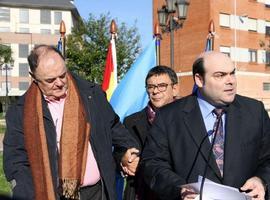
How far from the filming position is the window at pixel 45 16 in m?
84.3

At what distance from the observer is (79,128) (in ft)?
11.1

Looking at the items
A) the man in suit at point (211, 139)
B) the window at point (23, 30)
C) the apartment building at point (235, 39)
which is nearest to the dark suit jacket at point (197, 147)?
the man in suit at point (211, 139)

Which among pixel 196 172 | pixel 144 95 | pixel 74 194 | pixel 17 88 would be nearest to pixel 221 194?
pixel 196 172

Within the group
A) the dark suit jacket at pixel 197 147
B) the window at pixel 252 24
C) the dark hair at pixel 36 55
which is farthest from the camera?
the window at pixel 252 24

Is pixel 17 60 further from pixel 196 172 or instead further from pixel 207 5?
pixel 196 172

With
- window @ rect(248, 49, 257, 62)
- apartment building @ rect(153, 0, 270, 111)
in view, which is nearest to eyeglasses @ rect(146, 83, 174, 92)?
apartment building @ rect(153, 0, 270, 111)

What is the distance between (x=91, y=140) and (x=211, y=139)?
2.89 feet

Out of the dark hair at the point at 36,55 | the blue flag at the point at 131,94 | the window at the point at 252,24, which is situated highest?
the window at the point at 252,24

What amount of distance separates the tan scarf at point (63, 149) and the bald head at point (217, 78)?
35.3 inches

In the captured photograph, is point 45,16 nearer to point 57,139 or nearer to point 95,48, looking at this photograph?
point 95,48

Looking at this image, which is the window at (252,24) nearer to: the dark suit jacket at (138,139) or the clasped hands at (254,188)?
the dark suit jacket at (138,139)

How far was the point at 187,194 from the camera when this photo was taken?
104 inches

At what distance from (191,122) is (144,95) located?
103 inches

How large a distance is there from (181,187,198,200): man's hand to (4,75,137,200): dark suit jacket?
0.90 meters
